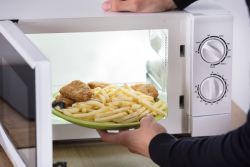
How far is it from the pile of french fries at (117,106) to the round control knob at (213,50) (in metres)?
0.15

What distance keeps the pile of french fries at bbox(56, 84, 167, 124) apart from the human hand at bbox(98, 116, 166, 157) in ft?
0.27

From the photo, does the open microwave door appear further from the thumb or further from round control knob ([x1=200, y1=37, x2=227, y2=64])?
round control knob ([x1=200, y1=37, x2=227, y2=64])

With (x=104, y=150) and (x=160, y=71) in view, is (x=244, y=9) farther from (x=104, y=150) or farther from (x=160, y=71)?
(x=104, y=150)

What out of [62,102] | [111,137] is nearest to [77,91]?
[62,102]

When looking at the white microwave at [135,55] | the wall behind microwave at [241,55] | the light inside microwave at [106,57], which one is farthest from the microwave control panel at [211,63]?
the wall behind microwave at [241,55]

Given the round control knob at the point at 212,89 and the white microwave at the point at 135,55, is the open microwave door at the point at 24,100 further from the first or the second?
the round control knob at the point at 212,89

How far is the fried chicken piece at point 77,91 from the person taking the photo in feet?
5.43

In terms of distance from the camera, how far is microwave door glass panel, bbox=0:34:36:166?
1.28 metres

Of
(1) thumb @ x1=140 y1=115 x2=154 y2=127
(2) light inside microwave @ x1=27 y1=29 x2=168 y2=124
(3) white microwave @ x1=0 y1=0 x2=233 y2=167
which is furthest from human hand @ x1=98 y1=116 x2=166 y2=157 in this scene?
(2) light inside microwave @ x1=27 y1=29 x2=168 y2=124

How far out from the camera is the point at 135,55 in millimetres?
1834

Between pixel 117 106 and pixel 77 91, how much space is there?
9cm

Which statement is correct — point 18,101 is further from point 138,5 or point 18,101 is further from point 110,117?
point 138,5

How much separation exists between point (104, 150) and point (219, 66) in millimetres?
309

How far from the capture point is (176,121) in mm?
1702
